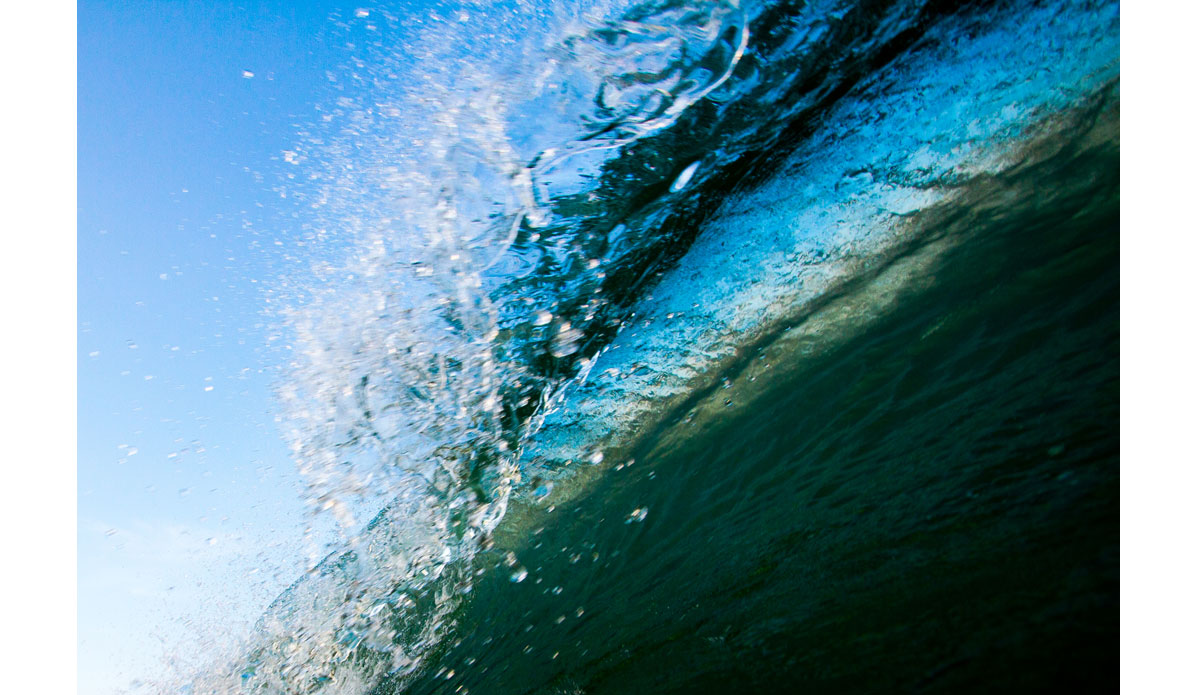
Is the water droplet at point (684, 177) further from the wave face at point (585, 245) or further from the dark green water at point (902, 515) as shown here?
the dark green water at point (902, 515)

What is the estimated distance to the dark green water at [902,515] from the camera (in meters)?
1.22

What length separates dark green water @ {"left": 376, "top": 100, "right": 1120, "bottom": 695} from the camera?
1217mm

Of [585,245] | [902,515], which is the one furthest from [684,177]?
[902,515]

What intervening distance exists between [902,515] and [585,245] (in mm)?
2147

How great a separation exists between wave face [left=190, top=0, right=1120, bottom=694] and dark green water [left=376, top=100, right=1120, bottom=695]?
0.72 ft

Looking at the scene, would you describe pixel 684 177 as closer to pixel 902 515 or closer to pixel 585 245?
pixel 585 245

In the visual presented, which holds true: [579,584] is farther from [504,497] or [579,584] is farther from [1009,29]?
[1009,29]

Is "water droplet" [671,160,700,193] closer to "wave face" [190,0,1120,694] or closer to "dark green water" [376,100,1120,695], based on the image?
"wave face" [190,0,1120,694]

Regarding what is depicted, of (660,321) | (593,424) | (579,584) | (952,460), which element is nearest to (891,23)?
(660,321)

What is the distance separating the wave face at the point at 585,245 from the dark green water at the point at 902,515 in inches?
8.6

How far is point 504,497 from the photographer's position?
147 inches

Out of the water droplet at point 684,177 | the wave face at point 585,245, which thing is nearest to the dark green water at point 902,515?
the wave face at point 585,245

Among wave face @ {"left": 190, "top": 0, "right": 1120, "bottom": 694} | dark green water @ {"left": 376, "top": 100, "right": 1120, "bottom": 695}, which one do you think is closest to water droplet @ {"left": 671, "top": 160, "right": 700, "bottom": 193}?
wave face @ {"left": 190, "top": 0, "right": 1120, "bottom": 694}
